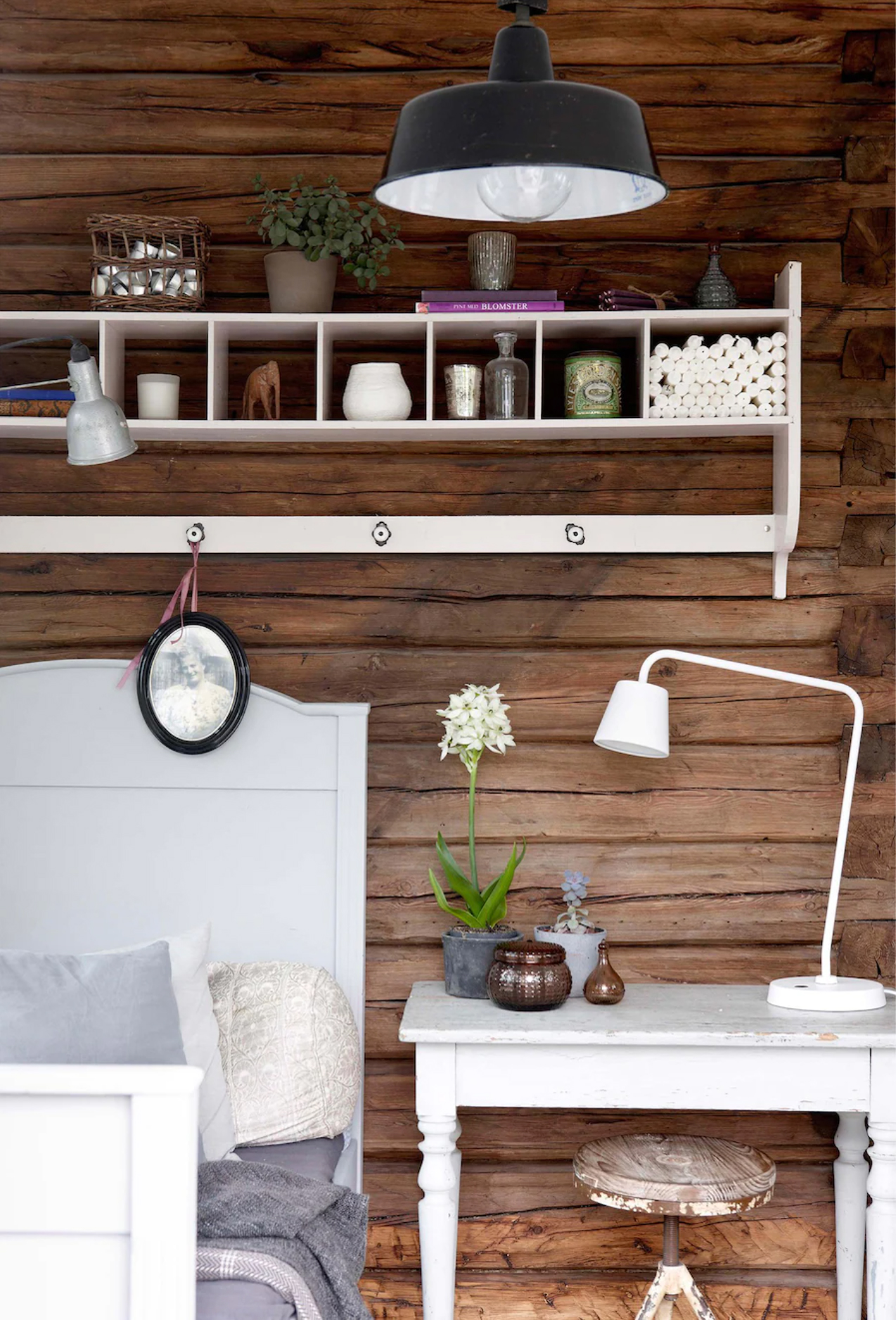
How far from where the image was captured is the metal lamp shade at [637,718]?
2463 millimetres

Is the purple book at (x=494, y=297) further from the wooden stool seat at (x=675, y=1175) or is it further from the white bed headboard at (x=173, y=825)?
the wooden stool seat at (x=675, y=1175)

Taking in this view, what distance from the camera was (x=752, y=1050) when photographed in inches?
88.1

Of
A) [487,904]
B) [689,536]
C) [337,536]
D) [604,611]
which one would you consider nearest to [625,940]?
[487,904]

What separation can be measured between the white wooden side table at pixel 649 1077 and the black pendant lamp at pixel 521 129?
1.41m

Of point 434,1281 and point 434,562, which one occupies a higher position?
point 434,562

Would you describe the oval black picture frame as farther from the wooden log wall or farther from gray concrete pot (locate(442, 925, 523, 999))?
gray concrete pot (locate(442, 925, 523, 999))

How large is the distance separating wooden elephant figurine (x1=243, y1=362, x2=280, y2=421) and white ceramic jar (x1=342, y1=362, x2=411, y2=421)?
0.15m

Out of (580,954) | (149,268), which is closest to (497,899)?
(580,954)

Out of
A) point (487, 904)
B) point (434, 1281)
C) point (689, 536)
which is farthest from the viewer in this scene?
point (689, 536)

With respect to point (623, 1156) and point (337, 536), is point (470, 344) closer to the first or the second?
point (337, 536)

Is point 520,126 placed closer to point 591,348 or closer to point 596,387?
point 596,387

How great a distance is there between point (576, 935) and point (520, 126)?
5.38 ft

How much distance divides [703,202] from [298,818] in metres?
1.64

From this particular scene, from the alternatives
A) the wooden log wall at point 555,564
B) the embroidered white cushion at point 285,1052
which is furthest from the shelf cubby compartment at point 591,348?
the embroidered white cushion at point 285,1052
